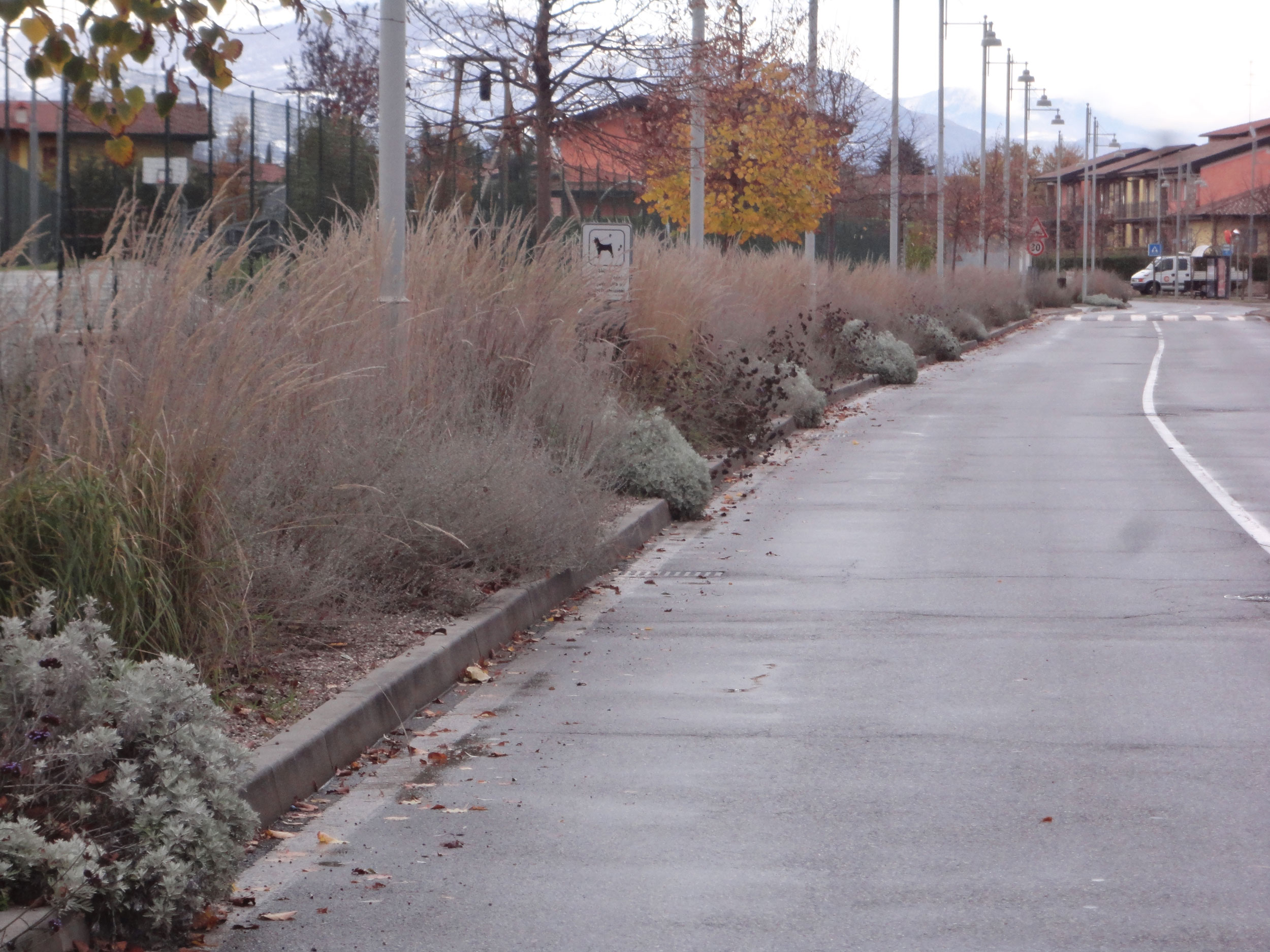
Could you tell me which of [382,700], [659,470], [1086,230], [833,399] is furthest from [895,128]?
[1086,230]

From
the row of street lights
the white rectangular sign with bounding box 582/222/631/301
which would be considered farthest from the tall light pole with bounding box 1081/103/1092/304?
the white rectangular sign with bounding box 582/222/631/301

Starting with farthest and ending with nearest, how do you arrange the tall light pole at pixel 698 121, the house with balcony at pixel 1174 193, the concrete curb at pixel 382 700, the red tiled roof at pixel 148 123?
the house with balcony at pixel 1174 193 → the tall light pole at pixel 698 121 → the red tiled roof at pixel 148 123 → the concrete curb at pixel 382 700

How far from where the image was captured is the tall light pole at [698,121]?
54.7ft

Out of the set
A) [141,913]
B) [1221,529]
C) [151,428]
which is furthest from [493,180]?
[141,913]

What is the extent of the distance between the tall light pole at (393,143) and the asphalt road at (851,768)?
236 centimetres

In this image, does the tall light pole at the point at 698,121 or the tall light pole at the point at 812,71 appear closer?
the tall light pole at the point at 698,121

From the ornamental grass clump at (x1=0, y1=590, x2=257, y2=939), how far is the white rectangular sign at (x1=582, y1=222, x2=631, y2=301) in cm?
1026

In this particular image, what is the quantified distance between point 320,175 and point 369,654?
13.1m

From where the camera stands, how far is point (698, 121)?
18.7 m

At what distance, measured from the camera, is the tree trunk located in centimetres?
1675

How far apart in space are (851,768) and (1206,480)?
9474 millimetres

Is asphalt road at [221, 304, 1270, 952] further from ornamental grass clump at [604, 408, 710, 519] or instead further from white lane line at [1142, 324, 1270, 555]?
ornamental grass clump at [604, 408, 710, 519]

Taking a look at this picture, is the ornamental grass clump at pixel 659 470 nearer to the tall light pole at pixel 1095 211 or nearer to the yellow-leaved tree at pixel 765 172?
the yellow-leaved tree at pixel 765 172

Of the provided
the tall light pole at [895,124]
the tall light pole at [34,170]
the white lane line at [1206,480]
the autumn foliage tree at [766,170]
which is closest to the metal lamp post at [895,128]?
the tall light pole at [895,124]
